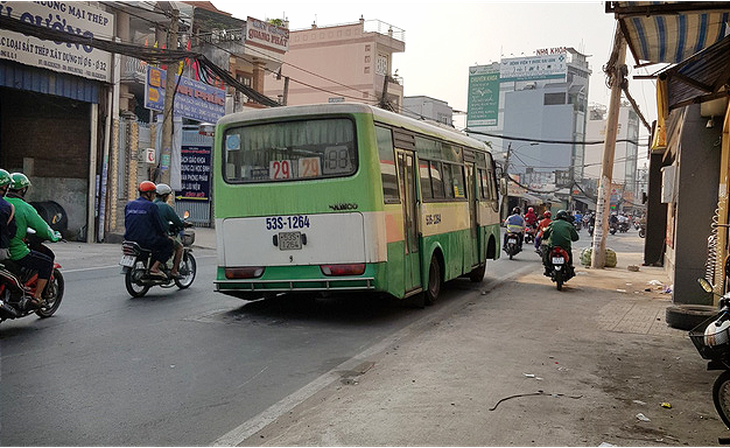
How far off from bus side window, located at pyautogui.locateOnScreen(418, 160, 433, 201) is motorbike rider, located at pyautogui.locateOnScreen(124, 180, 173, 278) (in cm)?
415

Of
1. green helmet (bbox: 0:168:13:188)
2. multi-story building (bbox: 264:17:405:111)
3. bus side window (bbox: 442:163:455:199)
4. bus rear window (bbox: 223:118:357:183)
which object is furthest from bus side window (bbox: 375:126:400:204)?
multi-story building (bbox: 264:17:405:111)

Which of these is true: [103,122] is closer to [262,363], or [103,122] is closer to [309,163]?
[309,163]

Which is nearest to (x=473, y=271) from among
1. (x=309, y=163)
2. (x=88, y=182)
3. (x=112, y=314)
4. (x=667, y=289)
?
(x=667, y=289)

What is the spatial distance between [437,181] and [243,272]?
3.71 m

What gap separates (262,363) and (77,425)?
2.16 metres

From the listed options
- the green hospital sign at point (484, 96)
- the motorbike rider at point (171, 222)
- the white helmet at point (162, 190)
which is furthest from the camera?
the green hospital sign at point (484, 96)

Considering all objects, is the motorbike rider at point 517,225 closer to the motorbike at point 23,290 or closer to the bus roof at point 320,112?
the bus roof at point 320,112

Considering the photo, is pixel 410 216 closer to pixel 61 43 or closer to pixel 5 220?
pixel 5 220

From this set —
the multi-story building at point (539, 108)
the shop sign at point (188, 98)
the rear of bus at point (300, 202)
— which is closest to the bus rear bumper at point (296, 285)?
the rear of bus at point (300, 202)

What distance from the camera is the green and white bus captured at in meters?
8.63

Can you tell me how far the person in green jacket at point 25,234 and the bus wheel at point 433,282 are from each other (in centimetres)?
541

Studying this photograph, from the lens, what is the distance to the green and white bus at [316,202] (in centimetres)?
863

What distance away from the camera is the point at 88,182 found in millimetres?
21094

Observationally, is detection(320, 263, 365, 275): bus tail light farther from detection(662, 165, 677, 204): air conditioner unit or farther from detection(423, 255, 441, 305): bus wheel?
detection(662, 165, 677, 204): air conditioner unit
